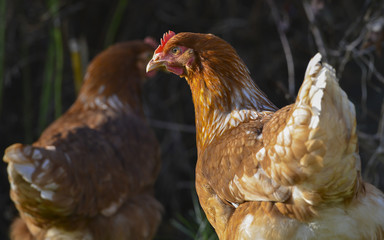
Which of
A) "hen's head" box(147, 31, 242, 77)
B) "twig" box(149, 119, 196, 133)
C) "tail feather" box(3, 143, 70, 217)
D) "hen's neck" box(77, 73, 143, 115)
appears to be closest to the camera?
"hen's head" box(147, 31, 242, 77)

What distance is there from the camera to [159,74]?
4.61m

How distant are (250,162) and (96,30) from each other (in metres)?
2.99

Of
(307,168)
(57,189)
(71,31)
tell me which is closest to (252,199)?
(307,168)

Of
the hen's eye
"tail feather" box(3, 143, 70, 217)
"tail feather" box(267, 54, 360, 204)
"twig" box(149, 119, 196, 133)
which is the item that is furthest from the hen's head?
"twig" box(149, 119, 196, 133)

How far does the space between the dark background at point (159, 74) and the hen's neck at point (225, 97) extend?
1.56 meters

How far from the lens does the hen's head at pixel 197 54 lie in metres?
2.14

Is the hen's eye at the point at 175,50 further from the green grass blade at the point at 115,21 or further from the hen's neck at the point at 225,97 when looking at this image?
the green grass blade at the point at 115,21

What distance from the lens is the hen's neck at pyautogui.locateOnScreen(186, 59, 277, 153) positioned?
214 cm

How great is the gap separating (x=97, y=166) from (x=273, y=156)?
58.0 inches

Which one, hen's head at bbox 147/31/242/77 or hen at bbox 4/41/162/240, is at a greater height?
hen's head at bbox 147/31/242/77

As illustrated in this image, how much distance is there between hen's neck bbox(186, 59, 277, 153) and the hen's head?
1cm

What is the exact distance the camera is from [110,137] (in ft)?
10.3

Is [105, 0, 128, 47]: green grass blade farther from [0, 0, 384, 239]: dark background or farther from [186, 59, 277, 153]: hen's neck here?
[186, 59, 277, 153]: hen's neck

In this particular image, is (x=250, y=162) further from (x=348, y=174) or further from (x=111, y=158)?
(x=111, y=158)
